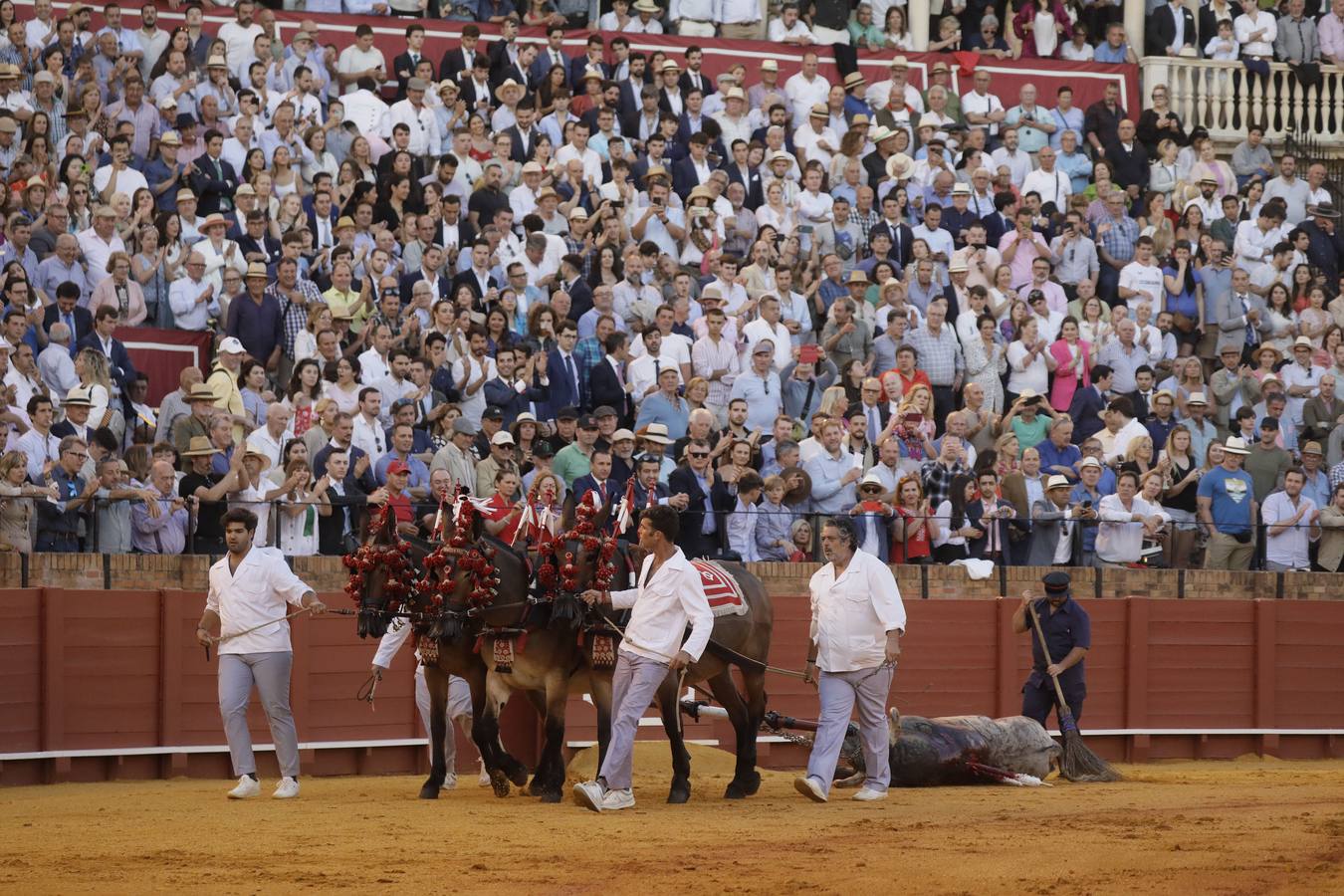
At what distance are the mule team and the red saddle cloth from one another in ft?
0.37

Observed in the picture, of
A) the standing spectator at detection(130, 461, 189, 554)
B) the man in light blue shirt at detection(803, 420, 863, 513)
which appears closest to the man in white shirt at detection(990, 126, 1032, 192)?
the man in light blue shirt at detection(803, 420, 863, 513)

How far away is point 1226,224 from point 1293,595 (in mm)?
6630

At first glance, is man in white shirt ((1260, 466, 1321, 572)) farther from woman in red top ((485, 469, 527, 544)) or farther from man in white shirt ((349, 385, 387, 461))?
man in white shirt ((349, 385, 387, 461))

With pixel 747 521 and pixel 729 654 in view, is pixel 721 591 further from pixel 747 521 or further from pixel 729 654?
pixel 747 521

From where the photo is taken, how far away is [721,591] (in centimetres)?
1400

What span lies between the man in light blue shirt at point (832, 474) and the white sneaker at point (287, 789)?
19.2 feet

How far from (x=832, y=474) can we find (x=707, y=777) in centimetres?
378

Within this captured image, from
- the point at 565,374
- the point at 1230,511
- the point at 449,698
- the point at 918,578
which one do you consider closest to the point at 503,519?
the point at 449,698

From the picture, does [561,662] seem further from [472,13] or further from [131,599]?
[472,13]

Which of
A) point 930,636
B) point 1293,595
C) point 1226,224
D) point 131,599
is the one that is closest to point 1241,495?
point 1293,595

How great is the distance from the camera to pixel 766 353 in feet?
64.4

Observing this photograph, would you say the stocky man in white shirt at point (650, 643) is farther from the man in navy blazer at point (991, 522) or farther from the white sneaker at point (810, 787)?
the man in navy blazer at point (991, 522)

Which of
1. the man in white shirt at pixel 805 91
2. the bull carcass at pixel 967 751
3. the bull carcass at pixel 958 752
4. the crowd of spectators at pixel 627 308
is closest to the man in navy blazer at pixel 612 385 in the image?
the crowd of spectators at pixel 627 308

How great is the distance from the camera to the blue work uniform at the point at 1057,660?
16.2 m
